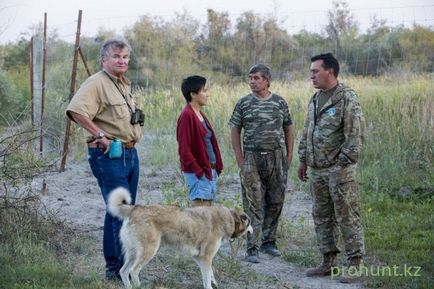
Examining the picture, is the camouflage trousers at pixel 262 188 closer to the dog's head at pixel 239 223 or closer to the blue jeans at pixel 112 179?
the dog's head at pixel 239 223

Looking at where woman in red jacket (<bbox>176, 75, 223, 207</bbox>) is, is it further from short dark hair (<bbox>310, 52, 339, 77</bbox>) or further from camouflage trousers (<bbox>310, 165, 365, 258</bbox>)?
short dark hair (<bbox>310, 52, 339, 77</bbox>)

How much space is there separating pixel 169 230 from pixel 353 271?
174cm

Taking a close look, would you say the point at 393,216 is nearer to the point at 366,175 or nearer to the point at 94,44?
the point at 366,175

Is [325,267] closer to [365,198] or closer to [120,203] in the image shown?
[120,203]

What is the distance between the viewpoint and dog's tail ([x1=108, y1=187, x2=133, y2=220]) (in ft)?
16.7

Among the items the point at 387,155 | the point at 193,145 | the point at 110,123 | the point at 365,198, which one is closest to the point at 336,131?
the point at 193,145

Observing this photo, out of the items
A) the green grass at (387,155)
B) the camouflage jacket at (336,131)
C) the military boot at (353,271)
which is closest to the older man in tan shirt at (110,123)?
the camouflage jacket at (336,131)

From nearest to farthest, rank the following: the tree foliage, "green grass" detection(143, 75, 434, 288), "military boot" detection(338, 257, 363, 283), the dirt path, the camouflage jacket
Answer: the camouflage jacket, "military boot" detection(338, 257, 363, 283), the dirt path, "green grass" detection(143, 75, 434, 288), the tree foliage

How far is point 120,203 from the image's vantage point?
16.8ft

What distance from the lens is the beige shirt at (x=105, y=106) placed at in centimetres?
518

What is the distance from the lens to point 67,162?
37.8ft

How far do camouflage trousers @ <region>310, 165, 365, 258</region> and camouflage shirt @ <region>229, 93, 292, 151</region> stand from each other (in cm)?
69

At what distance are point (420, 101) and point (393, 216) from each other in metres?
3.48

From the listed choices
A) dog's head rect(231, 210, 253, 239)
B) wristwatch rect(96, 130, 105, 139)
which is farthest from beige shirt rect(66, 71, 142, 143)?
dog's head rect(231, 210, 253, 239)
